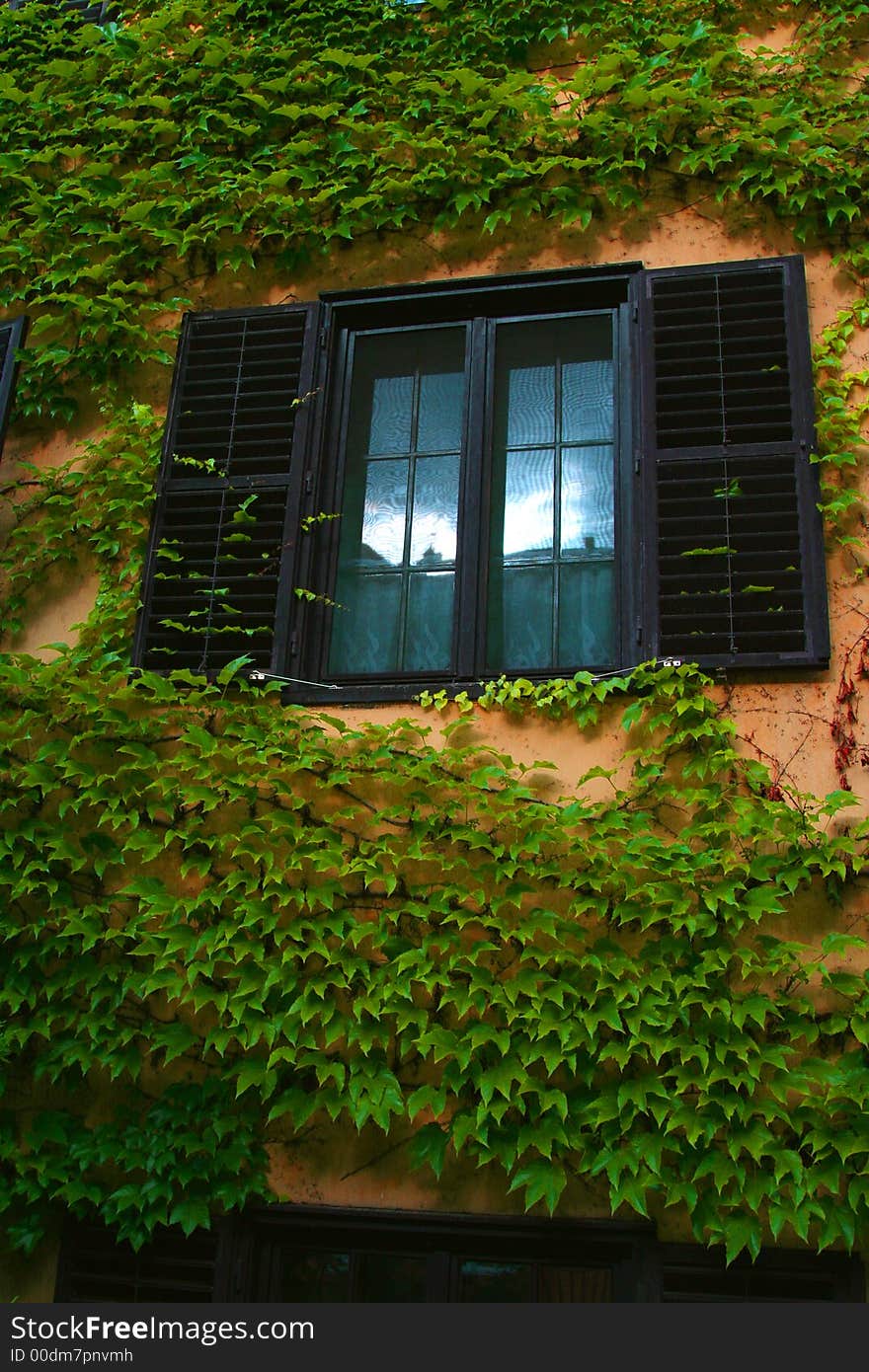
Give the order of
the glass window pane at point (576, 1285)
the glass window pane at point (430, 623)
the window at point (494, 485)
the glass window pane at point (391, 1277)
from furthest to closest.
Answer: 1. the glass window pane at point (430, 623)
2. the window at point (494, 485)
3. the glass window pane at point (391, 1277)
4. the glass window pane at point (576, 1285)

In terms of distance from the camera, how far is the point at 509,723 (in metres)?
4.75

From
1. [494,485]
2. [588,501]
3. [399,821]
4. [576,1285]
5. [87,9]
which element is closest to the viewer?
[576,1285]

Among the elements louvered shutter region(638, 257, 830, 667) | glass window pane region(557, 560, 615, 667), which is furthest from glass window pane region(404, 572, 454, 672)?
louvered shutter region(638, 257, 830, 667)

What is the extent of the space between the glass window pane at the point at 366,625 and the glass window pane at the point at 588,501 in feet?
2.36

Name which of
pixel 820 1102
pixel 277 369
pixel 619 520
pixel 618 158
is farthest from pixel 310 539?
pixel 820 1102

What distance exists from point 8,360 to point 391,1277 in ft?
13.3

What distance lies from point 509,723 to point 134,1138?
76.9 inches

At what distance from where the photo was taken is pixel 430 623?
5.10 m

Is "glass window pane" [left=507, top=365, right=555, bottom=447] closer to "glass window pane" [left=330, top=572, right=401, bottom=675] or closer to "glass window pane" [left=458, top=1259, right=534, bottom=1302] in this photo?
"glass window pane" [left=330, top=572, right=401, bottom=675]

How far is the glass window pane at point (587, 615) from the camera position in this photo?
16.1ft

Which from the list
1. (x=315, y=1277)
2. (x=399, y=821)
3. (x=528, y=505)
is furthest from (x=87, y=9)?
(x=315, y=1277)

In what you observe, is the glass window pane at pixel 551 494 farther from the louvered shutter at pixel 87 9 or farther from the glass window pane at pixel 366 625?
the louvered shutter at pixel 87 9

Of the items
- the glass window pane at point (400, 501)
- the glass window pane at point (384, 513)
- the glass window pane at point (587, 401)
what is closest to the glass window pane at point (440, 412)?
the glass window pane at point (400, 501)

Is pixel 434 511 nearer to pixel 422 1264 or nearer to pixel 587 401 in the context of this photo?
pixel 587 401
